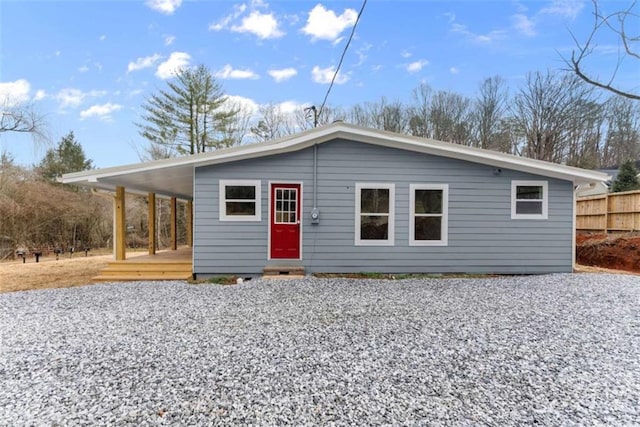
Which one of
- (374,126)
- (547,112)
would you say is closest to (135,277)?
(374,126)

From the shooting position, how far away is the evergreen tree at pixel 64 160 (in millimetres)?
17453

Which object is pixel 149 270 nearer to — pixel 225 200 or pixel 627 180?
pixel 225 200

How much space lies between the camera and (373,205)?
6.97 metres

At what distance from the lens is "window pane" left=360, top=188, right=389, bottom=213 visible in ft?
22.8

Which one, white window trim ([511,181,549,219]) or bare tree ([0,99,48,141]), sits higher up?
bare tree ([0,99,48,141])

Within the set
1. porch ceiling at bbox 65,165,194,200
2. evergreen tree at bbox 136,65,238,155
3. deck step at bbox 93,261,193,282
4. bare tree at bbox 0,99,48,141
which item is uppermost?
evergreen tree at bbox 136,65,238,155

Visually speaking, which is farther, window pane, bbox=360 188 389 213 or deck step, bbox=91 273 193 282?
window pane, bbox=360 188 389 213

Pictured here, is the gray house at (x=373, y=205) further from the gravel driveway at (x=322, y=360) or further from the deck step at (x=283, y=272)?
the gravel driveway at (x=322, y=360)

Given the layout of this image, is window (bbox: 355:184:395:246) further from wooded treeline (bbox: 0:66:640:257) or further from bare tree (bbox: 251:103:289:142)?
bare tree (bbox: 251:103:289:142)

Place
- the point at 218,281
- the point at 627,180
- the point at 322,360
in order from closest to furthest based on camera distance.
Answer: the point at 322,360
the point at 218,281
the point at 627,180

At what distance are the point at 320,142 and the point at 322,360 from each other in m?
4.85

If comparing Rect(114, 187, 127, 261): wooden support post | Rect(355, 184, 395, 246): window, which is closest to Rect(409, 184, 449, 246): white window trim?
Rect(355, 184, 395, 246): window

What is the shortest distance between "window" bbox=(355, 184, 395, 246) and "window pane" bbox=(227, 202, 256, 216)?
2.30m

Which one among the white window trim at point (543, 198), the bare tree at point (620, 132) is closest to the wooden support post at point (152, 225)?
the white window trim at point (543, 198)
